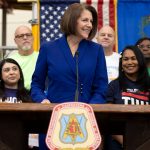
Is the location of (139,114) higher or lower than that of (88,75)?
lower

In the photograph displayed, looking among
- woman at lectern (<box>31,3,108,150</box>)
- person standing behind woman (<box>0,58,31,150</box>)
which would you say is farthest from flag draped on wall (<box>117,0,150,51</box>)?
woman at lectern (<box>31,3,108,150</box>)

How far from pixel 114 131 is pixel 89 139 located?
76 cm

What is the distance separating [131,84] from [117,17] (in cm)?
337

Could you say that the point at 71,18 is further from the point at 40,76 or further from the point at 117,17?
the point at 117,17

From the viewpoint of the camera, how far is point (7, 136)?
3.07 meters

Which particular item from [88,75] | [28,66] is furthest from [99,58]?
[28,66]

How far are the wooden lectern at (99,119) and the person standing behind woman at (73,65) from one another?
35cm

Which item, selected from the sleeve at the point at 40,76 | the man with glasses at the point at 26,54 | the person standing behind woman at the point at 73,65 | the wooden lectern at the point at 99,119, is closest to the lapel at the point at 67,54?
the person standing behind woman at the point at 73,65

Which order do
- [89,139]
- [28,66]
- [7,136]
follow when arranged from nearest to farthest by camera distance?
[89,139], [7,136], [28,66]

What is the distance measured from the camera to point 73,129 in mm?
2881

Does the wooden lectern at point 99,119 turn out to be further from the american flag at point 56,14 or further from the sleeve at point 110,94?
the american flag at point 56,14

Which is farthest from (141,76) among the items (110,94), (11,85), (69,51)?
(11,85)

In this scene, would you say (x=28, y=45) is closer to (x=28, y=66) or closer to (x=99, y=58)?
(x=28, y=66)

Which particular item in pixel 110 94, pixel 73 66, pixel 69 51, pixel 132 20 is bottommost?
pixel 110 94
